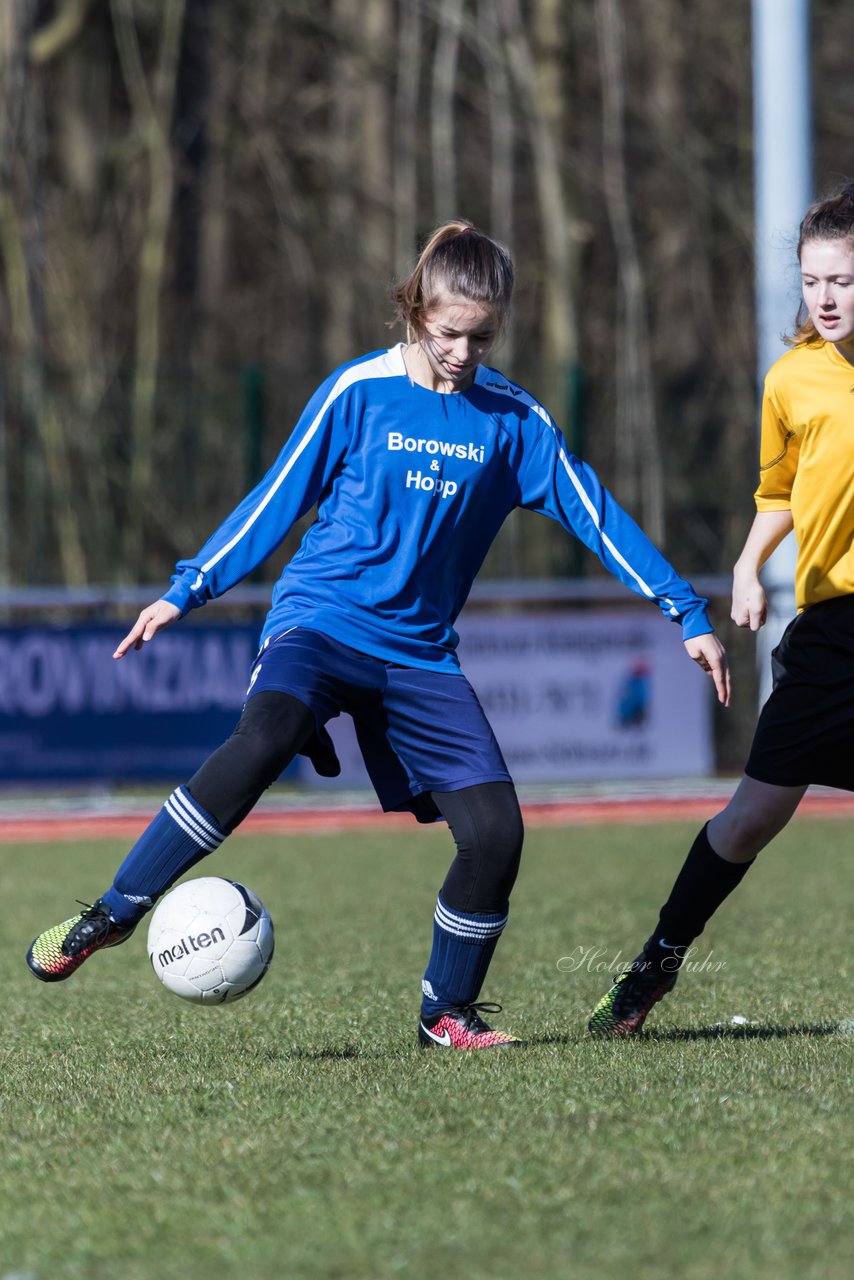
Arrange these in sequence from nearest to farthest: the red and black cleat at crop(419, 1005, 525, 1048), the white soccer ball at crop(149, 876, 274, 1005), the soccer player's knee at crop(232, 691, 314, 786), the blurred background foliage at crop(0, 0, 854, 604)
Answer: the soccer player's knee at crop(232, 691, 314, 786) < the white soccer ball at crop(149, 876, 274, 1005) < the red and black cleat at crop(419, 1005, 525, 1048) < the blurred background foliage at crop(0, 0, 854, 604)

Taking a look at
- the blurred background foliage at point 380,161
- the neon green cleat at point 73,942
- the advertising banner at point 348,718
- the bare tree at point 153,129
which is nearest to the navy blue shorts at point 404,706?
the neon green cleat at point 73,942

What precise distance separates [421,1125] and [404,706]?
111 cm

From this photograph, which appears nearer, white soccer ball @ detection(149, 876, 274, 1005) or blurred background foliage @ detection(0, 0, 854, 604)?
white soccer ball @ detection(149, 876, 274, 1005)

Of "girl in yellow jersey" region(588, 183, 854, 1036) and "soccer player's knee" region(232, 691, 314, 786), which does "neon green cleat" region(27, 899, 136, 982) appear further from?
"girl in yellow jersey" region(588, 183, 854, 1036)

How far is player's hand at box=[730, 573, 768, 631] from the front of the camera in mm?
4355

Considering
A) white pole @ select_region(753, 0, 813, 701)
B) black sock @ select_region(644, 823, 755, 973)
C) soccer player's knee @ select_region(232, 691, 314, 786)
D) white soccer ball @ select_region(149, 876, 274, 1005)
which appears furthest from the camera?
white pole @ select_region(753, 0, 813, 701)

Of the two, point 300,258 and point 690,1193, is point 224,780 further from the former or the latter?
point 300,258

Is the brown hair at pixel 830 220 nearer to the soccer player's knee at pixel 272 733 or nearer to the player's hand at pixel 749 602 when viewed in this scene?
the player's hand at pixel 749 602

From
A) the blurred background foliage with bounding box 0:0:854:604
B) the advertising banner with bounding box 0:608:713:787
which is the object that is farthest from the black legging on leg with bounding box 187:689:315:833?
the blurred background foliage with bounding box 0:0:854:604

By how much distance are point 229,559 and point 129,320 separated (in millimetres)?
17375

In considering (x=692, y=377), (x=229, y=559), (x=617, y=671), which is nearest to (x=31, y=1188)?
(x=229, y=559)

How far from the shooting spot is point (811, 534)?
430 centimetres

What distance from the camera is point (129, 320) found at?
21.2m

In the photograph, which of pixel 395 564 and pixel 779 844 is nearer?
pixel 395 564
